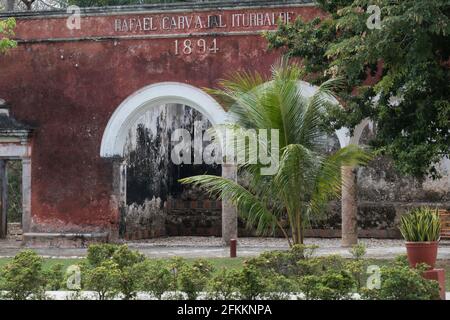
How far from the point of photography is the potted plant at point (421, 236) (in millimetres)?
9711

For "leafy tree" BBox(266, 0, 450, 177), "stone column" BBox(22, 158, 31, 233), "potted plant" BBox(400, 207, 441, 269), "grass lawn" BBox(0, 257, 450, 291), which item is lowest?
"grass lawn" BBox(0, 257, 450, 291)

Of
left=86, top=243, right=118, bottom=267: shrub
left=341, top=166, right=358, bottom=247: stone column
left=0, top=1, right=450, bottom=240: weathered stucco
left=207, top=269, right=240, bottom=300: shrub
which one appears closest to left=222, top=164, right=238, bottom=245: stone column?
left=0, top=1, right=450, bottom=240: weathered stucco

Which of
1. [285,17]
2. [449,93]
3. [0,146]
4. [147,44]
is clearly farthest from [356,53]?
[0,146]

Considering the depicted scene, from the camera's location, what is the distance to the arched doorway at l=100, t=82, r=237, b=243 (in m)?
16.3

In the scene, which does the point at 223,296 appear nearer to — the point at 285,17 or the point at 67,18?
the point at 285,17

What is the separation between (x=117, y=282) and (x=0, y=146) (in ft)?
33.8

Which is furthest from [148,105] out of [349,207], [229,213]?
[349,207]

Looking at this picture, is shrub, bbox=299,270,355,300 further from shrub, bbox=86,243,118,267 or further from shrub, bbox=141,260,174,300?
shrub, bbox=86,243,118,267

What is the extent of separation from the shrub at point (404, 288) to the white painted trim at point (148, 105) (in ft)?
30.7

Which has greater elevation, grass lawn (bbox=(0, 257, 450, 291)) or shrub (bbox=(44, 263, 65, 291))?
shrub (bbox=(44, 263, 65, 291))

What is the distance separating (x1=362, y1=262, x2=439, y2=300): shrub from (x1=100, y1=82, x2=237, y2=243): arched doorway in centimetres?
853

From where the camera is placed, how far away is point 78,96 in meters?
17.0

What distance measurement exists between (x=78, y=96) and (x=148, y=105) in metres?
1.50

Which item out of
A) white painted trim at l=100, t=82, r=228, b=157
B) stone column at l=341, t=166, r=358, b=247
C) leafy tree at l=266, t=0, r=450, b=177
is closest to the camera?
leafy tree at l=266, t=0, r=450, b=177
